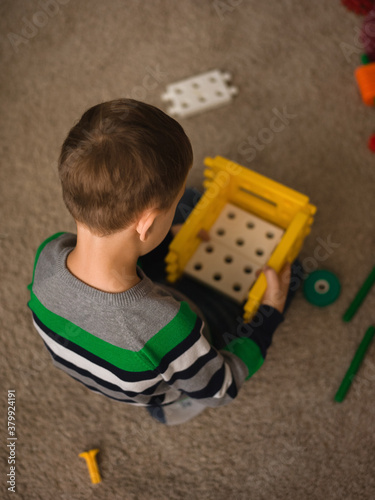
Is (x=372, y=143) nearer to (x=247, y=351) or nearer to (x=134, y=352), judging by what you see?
(x=247, y=351)

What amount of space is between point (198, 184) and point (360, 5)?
65 cm

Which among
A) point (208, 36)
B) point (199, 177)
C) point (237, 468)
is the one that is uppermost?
point (208, 36)

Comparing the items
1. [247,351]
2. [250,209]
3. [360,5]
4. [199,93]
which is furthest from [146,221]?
[360,5]

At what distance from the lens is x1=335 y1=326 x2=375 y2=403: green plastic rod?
0.94 metres

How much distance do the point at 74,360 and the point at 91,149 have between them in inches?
11.2

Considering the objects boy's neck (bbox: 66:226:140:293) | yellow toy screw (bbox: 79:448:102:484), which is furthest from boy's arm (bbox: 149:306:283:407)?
yellow toy screw (bbox: 79:448:102:484)

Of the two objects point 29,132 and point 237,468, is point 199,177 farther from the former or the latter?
point 237,468

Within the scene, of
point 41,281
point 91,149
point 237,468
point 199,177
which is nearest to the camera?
point 91,149

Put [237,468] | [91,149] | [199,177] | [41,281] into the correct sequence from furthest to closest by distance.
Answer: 1. [199,177]
2. [237,468]
3. [41,281]
4. [91,149]

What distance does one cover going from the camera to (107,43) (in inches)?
49.9

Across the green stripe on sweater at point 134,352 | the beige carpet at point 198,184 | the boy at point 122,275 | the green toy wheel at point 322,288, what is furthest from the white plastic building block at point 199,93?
the green stripe on sweater at point 134,352

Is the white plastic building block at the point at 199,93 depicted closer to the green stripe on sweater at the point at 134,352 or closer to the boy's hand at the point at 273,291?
the boy's hand at the point at 273,291

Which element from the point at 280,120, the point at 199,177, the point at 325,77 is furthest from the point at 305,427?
the point at 325,77

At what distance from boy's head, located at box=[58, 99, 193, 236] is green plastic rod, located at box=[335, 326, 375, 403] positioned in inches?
24.1
